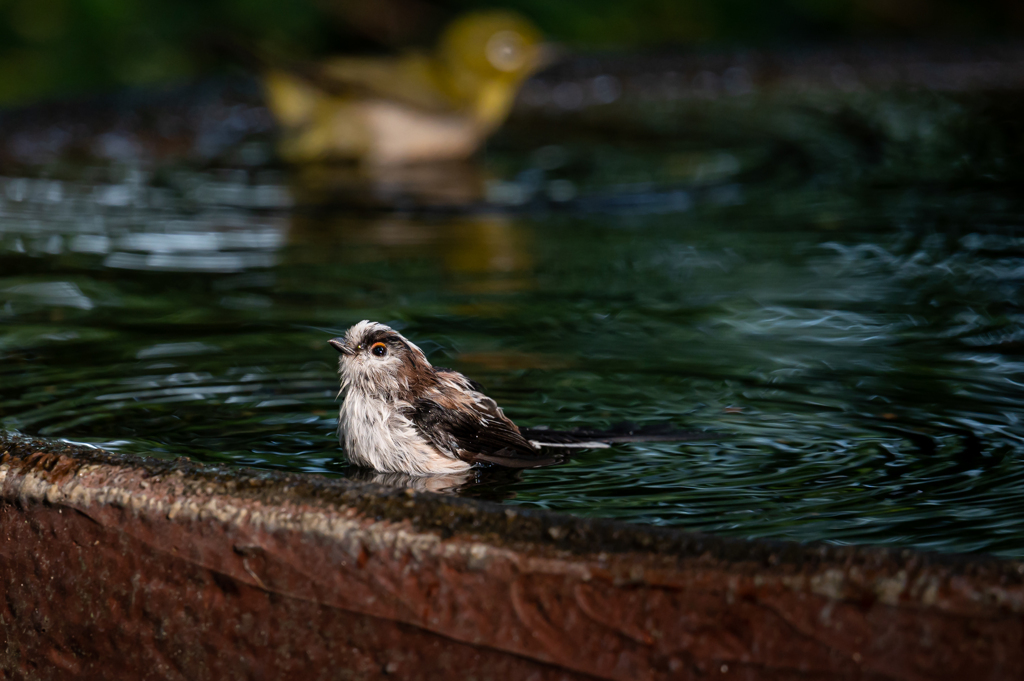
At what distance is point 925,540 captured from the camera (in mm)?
2322

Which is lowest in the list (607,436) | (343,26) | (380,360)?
Answer: (607,436)

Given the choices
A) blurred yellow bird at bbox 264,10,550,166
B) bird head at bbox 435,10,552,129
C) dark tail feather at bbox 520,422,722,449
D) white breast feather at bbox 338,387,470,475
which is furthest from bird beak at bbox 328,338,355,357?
bird head at bbox 435,10,552,129

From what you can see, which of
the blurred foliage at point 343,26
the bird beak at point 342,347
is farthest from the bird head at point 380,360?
the blurred foliage at point 343,26

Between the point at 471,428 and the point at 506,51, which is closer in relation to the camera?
the point at 471,428

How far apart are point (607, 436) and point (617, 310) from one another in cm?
124

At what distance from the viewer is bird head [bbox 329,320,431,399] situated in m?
2.96

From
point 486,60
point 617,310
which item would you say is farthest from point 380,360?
point 486,60

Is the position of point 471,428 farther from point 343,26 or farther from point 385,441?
point 343,26

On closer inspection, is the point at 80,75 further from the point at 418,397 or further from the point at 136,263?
the point at 418,397

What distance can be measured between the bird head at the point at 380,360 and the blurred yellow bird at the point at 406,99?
13.1 feet

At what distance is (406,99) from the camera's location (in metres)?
6.91

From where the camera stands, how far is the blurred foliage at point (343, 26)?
10.5 m

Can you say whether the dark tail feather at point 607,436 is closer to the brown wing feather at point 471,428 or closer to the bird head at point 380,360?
the brown wing feather at point 471,428

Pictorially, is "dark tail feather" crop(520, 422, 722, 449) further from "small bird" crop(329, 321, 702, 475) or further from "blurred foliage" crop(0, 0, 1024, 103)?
"blurred foliage" crop(0, 0, 1024, 103)
